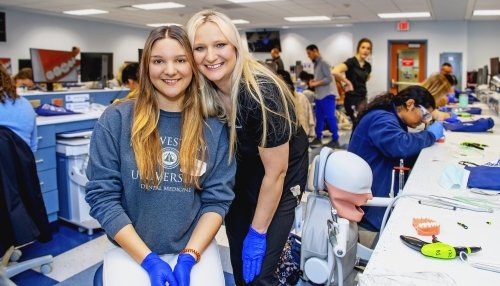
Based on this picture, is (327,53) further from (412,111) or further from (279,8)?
(412,111)

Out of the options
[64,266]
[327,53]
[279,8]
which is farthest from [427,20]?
[64,266]

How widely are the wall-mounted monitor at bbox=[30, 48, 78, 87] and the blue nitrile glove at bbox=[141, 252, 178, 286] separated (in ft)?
11.2

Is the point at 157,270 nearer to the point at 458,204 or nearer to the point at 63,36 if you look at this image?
the point at 458,204

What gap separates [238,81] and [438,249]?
2.50ft

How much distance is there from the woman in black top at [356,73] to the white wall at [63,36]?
24.7ft

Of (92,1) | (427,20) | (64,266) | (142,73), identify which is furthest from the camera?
(427,20)

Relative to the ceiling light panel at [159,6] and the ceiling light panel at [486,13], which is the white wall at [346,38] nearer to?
the ceiling light panel at [486,13]

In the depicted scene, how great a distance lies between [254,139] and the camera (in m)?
1.40

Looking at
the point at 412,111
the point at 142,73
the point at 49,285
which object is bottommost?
the point at 49,285

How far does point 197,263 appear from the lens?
48.7 inches

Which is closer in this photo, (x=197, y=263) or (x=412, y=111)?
(x=197, y=263)

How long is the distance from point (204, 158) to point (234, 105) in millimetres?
200

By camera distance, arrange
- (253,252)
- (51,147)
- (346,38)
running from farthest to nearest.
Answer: (346,38)
(51,147)
(253,252)

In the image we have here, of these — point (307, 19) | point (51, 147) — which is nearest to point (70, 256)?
point (51, 147)
